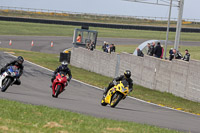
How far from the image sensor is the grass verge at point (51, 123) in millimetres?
8586

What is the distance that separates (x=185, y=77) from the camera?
2183cm

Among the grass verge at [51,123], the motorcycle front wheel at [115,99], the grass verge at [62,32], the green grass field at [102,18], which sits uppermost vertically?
the green grass field at [102,18]

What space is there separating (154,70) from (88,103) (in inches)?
388

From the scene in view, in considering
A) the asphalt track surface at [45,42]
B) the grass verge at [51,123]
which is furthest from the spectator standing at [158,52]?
the asphalt track surface at [45,42]

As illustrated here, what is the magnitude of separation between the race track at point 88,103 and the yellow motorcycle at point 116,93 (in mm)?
271

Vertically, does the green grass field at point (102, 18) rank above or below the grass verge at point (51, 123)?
above

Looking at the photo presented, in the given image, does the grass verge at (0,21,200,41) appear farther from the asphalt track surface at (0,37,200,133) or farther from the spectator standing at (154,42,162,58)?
the spectator standing at (154,42,162,58)

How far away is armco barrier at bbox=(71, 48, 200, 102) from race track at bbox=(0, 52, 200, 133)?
345 cm

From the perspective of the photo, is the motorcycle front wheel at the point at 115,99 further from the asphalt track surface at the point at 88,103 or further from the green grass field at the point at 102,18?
the green grass field at the point at 102,18

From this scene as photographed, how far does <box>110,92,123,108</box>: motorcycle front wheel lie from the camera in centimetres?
1429

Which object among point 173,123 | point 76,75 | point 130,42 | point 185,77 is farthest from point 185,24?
point 173,123

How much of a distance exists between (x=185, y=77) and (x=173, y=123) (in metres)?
9.69

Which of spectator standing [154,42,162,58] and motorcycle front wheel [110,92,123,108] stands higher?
spectator standing [154,42,162,58]

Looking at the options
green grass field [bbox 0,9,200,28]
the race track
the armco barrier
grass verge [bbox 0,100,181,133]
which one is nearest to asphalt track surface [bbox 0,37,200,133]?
the race track
